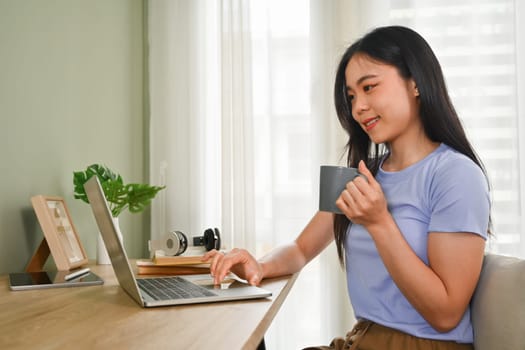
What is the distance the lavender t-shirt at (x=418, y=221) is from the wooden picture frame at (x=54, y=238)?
80 centimetres

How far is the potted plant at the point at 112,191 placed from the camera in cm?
186

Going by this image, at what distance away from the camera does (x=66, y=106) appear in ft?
6.38

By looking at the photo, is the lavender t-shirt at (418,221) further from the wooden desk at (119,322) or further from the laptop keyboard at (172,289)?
the laptop keyboard at (172,289)

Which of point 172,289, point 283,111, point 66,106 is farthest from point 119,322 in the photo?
point 283,111

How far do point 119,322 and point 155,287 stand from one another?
35cm

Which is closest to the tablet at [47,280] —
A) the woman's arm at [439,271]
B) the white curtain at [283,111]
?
the woman's arm at [439,271]

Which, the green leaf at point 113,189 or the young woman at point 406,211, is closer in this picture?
the young woman at point 406,211

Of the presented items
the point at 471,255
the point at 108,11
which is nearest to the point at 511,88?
the point at 471,255

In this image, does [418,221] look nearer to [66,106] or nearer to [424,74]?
[424,74]

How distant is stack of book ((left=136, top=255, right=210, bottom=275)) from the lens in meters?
1.62

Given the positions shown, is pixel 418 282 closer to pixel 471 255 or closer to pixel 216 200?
pixel 471 255

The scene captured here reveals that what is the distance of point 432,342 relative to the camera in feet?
3.83

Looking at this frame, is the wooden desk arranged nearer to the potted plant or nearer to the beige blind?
the potted plant

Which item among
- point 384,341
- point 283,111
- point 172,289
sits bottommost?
point 384,341
